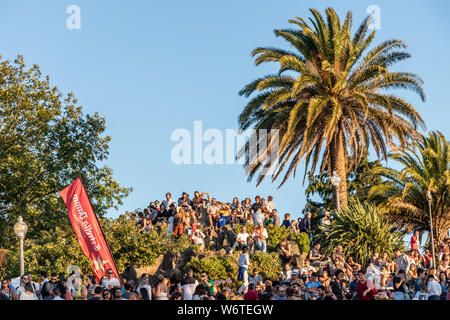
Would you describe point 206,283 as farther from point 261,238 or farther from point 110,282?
point 261,238

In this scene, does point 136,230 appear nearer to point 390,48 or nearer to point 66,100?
point 66,100

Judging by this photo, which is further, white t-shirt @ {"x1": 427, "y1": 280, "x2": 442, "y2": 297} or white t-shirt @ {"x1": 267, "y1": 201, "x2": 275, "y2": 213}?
white t-shirt @ {"x1": 267, "y1": 201, "x2": 275, "y2": 213}

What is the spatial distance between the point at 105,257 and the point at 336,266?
6.94 meters

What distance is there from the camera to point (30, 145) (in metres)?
33.9

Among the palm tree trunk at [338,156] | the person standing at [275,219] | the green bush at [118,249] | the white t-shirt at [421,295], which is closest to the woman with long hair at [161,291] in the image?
the white t-shirt at [421,295]

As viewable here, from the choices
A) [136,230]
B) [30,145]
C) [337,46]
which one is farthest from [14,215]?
[337,46]

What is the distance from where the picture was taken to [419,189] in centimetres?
3525

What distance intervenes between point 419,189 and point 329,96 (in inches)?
331

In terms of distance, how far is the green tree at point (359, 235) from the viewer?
85.4 ft

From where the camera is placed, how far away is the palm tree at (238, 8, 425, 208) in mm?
29938

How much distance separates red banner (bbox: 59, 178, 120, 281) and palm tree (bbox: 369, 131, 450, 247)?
1831 cm

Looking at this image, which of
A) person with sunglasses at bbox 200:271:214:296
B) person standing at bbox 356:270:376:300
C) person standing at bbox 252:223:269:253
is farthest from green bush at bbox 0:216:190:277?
person standing at bbox 356:270:376:300

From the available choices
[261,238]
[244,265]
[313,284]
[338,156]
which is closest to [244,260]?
[244,265]

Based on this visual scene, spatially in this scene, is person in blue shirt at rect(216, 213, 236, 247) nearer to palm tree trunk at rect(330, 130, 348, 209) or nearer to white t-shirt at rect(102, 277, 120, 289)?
palm tree trunk at rect(330, 130, 348, 209)
